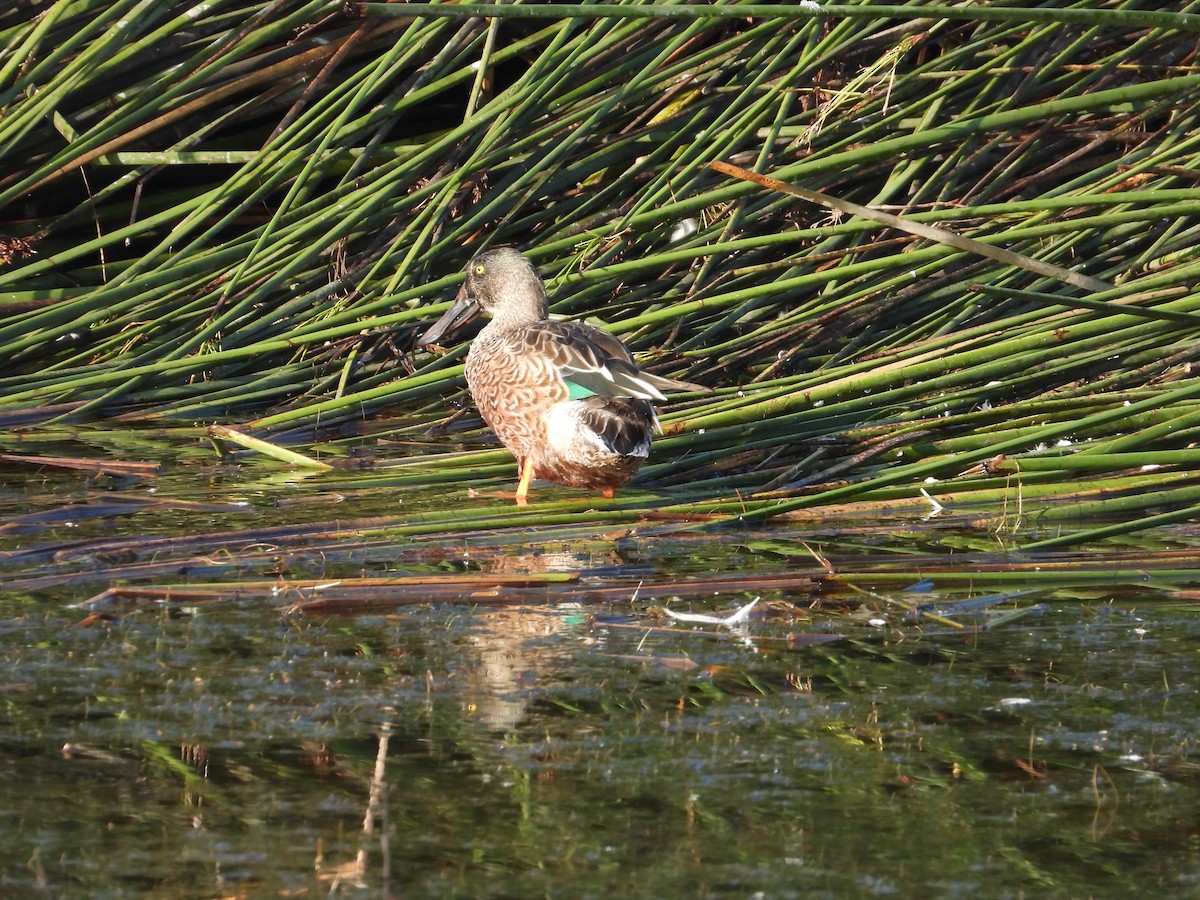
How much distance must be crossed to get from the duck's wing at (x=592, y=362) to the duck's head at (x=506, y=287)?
1.45 feet

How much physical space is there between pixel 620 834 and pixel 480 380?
2.86 m

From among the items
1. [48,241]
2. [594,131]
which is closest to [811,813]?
[594,131]

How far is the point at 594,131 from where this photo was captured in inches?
247

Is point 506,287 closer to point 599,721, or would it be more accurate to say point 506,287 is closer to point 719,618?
point 719,618

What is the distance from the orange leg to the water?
1.84 feet

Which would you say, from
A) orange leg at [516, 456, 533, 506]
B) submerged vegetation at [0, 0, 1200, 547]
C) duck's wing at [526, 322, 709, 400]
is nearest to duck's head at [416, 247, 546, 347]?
submerged vegetation at [0, 0, 1200, 547]

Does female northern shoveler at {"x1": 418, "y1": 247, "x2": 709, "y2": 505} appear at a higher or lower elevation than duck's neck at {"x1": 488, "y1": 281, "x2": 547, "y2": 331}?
lower

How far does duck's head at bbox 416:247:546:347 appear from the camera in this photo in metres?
5.45

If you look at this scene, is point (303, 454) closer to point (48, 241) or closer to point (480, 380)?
point (480, 380)

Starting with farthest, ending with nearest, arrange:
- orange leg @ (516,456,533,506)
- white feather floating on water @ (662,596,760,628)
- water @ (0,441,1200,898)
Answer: orange leg @ (516,456,533,506), white feather floating on water @ (662,596,760,628), water @ (0,441,1200,898)

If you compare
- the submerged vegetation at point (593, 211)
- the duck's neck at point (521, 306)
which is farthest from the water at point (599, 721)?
the duck's neck at point (521, 306)

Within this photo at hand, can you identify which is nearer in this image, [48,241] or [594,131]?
[594,131]

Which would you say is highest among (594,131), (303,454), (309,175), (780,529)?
(594,131)

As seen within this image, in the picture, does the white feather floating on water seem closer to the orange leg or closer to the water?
the water
